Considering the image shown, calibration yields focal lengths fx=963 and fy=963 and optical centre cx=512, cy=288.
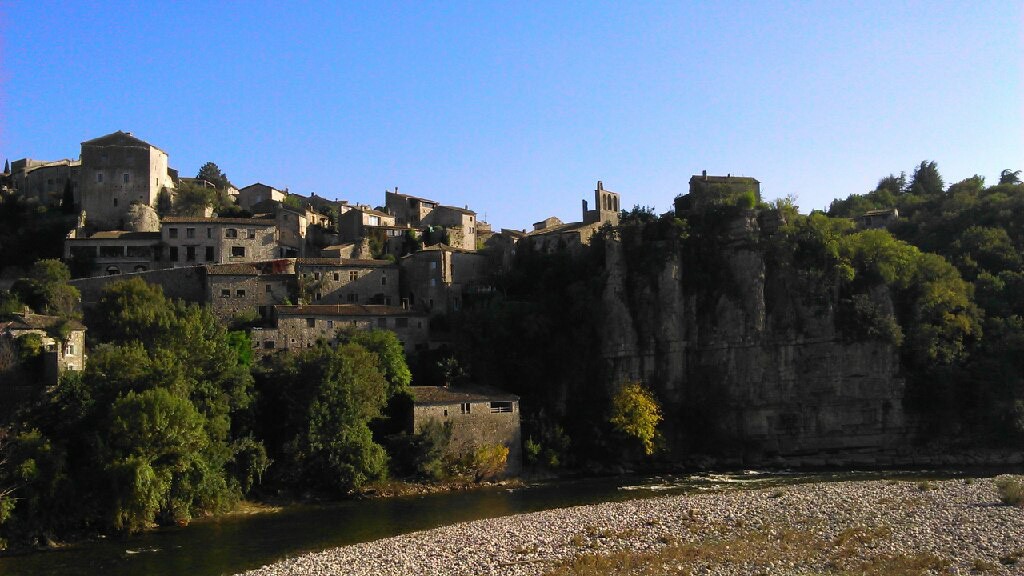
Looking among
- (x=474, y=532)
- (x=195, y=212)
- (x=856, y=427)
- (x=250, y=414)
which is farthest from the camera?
(x=195, y=212)

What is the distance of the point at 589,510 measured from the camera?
4053 cm

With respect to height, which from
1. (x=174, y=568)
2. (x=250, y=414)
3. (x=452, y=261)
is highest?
(x=452, y=261)

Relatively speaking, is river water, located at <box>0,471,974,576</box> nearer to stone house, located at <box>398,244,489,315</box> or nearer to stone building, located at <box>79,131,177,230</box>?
stone house, located at <box>398,244,489,315</box>

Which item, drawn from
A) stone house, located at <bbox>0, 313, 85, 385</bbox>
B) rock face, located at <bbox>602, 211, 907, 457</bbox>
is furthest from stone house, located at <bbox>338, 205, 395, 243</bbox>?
stone house, located at <bbox>0, 313, 85, 385</bbox>

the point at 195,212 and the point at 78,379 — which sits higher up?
the point at 195,212

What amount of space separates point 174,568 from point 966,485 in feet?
111

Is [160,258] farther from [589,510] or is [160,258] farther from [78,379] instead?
[589,510]

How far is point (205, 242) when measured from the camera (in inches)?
2682

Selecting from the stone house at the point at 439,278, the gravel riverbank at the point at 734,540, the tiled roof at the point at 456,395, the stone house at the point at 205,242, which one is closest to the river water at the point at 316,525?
the gravel riverbank at the point at 734,540

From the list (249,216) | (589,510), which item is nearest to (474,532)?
(589,510)

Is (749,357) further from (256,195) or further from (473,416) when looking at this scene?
(256,195)

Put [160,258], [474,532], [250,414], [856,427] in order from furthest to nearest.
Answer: [160,258] → [856,427] → [250,414] → [474,532]

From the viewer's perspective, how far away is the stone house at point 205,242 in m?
68.0

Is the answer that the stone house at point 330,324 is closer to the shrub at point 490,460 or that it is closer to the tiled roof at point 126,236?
the shrub at point 490,460
